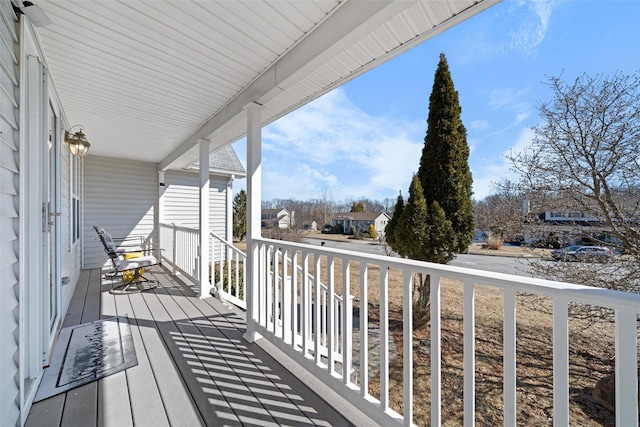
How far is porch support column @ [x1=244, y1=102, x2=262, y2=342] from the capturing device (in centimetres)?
270

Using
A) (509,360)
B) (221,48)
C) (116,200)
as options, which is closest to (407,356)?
(509,360)

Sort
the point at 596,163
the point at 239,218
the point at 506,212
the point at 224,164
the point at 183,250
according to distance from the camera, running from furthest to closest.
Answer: the point at 239,218
the point at 224,164
the point at 183,250
the point at 506,212
the point at 596,163

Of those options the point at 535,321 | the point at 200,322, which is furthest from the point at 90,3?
the point at 535,321

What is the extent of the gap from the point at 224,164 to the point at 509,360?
750 centimetres

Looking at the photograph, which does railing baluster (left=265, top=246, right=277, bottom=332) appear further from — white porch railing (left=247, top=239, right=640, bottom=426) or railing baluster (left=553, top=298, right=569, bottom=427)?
railing baluster (left=553, top=298, right=569, bottom=427)

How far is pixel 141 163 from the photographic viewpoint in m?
6.26

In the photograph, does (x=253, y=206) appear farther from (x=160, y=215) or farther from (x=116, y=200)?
(x=116, y=200)

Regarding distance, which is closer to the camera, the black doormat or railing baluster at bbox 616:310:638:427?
railing baluster at bbox 616:310:638:427

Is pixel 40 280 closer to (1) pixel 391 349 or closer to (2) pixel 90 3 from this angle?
(2) pixel 90 3

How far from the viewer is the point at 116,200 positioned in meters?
5.97

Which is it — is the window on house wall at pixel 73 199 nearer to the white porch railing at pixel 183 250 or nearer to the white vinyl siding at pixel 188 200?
the white porch railing at pixel 183 250

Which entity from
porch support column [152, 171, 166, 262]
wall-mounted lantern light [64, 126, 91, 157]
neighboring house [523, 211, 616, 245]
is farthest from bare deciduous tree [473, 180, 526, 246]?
porch support column [152, 171, 166, 262]

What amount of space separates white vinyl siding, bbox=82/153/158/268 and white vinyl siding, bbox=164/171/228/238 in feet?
1.23

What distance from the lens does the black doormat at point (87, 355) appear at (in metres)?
1.95
